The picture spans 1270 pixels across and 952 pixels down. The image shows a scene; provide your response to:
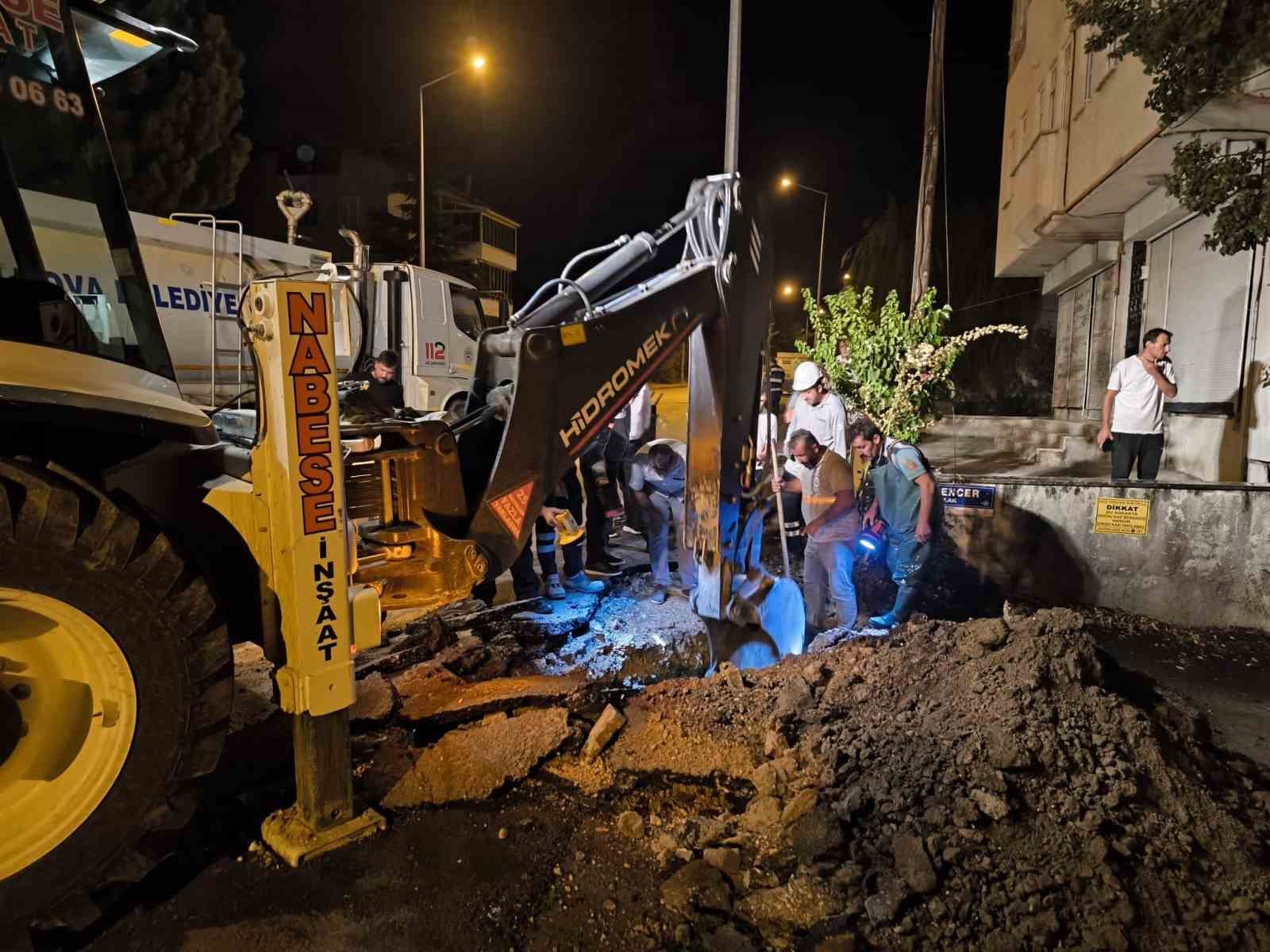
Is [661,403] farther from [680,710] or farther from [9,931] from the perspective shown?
[9,931]

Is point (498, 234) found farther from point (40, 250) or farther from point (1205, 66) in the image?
point (40, 250)

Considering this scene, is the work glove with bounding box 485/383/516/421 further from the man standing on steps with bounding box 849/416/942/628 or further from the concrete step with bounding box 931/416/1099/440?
the concrete step with bounding box 931/416/1099/440

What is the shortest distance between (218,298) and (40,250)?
668 cm

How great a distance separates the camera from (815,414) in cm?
738

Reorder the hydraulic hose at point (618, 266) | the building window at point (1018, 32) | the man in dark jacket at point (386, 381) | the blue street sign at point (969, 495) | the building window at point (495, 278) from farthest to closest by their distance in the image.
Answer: the building window at point (495, 278) < the building window at point (1018, 32) < the man in dark jacket at point (386, 381) < the blue street sign at point (969, 495) < the hydraulic hose at point (618, 266)

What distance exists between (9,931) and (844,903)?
2.41 m

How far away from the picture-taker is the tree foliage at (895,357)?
7.91 m

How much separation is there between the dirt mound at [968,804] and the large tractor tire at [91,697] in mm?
1615

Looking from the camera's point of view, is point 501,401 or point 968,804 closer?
Answer: point 968,804

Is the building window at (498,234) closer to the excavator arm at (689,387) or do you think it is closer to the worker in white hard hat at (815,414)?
the worker in white hard hat at (815,414)

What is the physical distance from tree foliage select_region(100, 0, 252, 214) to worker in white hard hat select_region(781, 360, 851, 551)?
14187mm

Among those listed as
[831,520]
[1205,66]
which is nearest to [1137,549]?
[831,520]

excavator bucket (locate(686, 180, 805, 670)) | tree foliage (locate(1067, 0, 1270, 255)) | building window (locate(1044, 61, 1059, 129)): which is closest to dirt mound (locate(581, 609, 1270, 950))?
excavator bucket (locate(686, 180, 805, 670))

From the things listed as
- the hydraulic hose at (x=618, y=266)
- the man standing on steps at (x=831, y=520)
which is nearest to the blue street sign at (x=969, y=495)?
the man standing on steps at (x=831, y=520)
